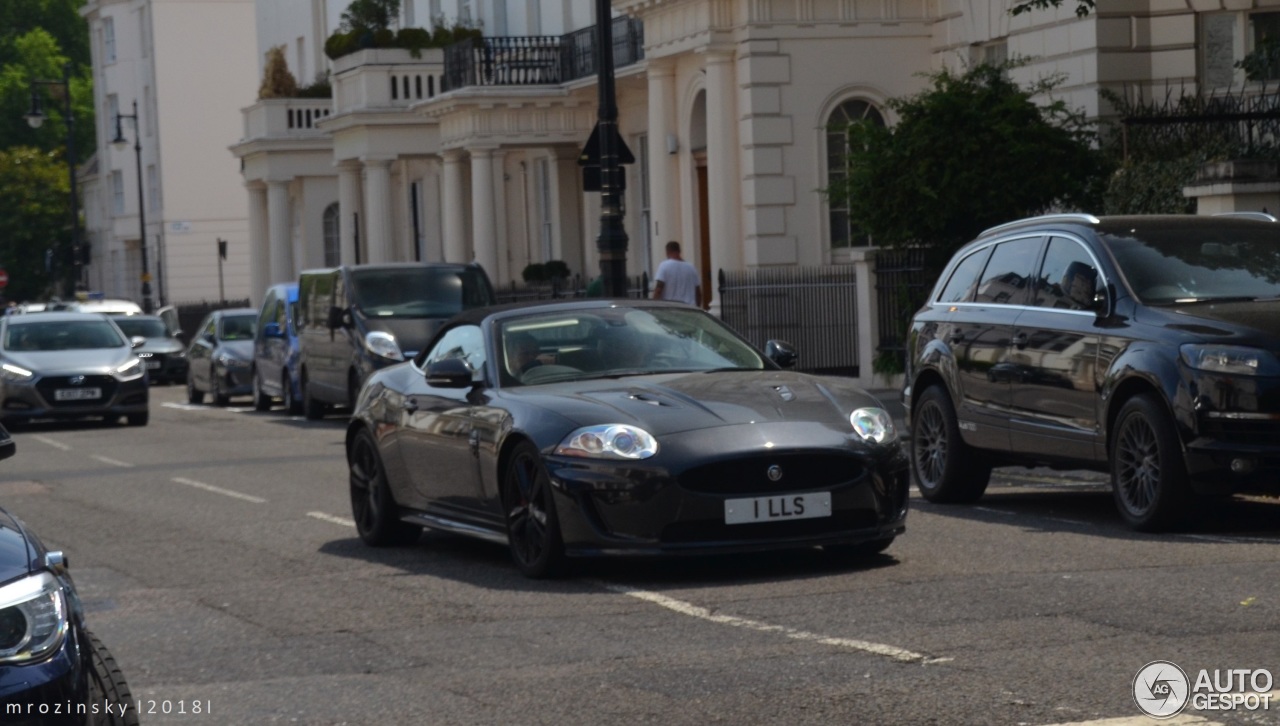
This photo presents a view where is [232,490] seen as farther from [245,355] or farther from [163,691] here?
[245,355]

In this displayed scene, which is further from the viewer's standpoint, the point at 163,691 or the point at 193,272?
the point at 193,272

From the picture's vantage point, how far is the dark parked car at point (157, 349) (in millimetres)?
44594

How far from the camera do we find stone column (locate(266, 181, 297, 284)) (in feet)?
187

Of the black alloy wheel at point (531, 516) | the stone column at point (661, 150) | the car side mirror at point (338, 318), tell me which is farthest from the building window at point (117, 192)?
the black alloy wheel at point (531, 516)

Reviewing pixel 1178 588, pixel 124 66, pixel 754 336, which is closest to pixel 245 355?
pixel 754 336

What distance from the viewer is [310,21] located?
5894 cm

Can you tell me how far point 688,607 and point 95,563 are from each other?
4.64m

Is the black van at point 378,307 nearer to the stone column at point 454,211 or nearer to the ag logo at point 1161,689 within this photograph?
the stone column at point 454,211

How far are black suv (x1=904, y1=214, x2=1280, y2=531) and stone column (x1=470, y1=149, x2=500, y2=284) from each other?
2837 cm

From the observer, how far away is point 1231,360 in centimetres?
1092

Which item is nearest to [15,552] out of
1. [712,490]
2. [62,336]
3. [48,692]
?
[48,692]

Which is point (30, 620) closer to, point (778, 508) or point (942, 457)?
point (778, 508)

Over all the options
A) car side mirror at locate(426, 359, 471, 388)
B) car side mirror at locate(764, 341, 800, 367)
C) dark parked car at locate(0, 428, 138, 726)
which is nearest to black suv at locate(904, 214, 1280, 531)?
car side mirror at locate(764, 341, 800, 367)

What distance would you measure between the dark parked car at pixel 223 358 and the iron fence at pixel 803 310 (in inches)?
345
